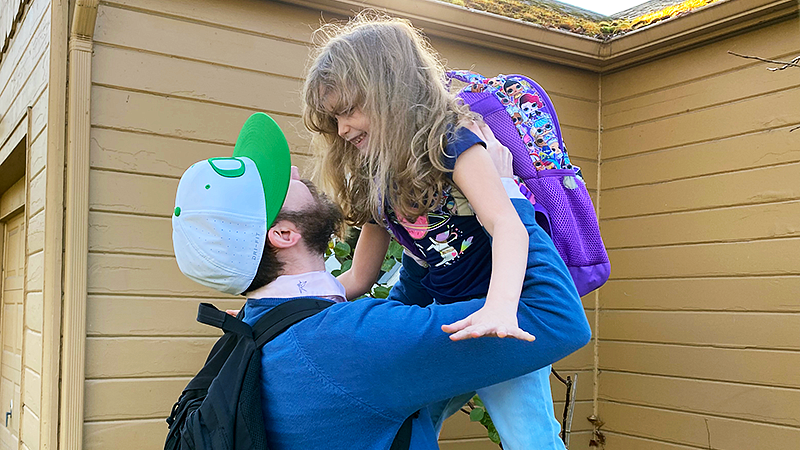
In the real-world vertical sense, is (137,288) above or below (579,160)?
below

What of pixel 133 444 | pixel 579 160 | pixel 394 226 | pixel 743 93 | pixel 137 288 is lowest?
pixel 133 444

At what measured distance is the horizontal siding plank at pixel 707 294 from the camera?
10.9ft

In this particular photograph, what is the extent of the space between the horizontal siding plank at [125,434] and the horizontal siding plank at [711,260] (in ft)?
8.66

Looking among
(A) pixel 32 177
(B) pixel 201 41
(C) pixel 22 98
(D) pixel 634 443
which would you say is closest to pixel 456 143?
(B) pixel 201 41

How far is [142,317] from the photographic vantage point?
3.09 metres

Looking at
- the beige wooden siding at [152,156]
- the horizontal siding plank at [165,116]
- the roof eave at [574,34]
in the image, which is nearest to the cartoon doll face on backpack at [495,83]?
the horizontal siding plank at [165,116]

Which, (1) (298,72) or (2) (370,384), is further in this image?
(1) (298,72)

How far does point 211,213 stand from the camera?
1.44m

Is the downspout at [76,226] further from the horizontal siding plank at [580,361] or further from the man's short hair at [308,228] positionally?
the horizontal siding plank at [580,361]

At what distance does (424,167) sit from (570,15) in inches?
122

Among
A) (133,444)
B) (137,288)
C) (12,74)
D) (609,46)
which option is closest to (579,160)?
(609,46)

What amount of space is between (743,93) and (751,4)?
1.42 feet

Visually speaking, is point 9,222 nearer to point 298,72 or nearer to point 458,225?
point 298,72

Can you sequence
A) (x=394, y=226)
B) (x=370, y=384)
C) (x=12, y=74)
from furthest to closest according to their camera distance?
(x=12, y=74)
(x=394, y=226)
(x=370, y=384)
